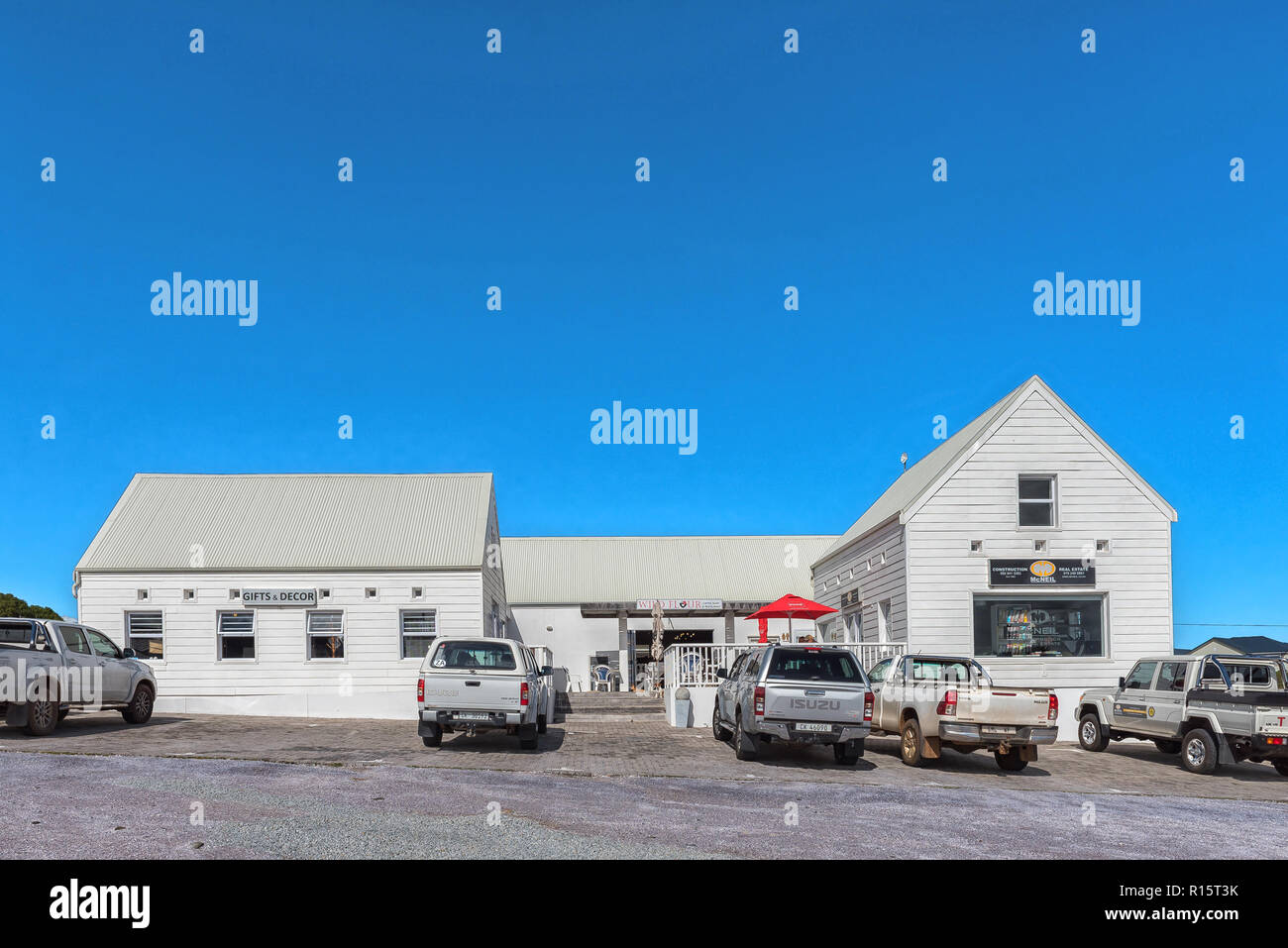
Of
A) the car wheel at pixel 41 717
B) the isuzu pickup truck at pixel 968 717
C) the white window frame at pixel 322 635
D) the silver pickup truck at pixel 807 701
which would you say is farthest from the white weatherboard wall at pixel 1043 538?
the car wheel at pixel 41 717

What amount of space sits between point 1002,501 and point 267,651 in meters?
19.0

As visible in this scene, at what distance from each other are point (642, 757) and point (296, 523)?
1698 centimetres

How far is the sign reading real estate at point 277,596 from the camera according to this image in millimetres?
27938

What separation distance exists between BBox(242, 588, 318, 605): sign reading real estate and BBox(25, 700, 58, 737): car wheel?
33.8 ft

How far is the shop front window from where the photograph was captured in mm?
22844

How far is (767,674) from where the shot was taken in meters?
16.1

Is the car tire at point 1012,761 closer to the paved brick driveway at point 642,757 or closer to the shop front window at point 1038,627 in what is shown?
the paved brick driveway at point 642,757

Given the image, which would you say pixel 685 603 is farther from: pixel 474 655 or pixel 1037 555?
pixel 474 655

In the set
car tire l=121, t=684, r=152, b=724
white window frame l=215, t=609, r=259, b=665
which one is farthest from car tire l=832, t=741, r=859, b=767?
white window frame l=215, t=609, r=259, b=665

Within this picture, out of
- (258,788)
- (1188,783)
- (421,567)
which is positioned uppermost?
(421,567)

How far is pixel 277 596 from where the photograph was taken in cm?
2795
